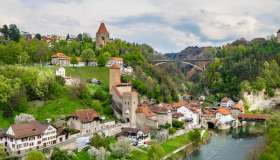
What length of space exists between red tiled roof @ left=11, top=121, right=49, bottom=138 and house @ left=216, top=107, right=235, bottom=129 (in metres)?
37.6

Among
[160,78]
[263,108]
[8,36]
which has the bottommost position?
[263,108]

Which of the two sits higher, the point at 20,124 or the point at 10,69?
the point at 10,69

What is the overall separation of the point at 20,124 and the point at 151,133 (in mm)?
17882

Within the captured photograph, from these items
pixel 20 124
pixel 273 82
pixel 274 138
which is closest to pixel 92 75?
pixel 20 124

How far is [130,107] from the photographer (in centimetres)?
5694

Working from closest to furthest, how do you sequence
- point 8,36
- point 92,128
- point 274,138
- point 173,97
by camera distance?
point 274,138, point 92,128, point 173,97, point 8,36

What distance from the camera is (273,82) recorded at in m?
102

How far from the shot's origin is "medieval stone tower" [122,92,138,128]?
187ft

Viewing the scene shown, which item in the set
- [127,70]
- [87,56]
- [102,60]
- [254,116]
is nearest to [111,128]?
[127,70]

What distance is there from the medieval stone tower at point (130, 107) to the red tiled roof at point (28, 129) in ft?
46.3

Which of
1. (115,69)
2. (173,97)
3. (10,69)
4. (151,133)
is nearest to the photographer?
(151,133)

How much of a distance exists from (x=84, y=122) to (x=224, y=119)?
3332cm

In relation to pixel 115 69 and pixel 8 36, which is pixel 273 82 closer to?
pixel 115 69

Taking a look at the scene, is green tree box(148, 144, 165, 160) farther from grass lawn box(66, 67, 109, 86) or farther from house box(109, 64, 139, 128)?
grass lawn box(66, 67, 109, 86)
